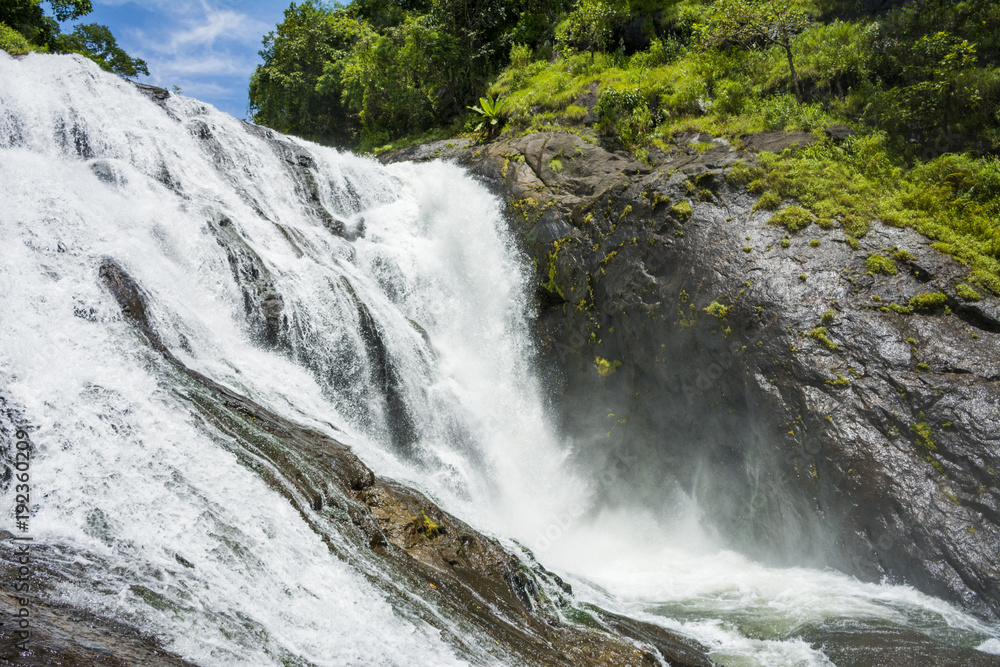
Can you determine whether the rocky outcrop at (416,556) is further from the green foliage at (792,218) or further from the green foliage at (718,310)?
the green foliage at (792,218)

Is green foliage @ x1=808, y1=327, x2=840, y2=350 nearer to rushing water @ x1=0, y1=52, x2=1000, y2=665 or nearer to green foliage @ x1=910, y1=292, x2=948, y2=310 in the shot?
green foliage @ x1=910, y1=292, x2=948, y2=310

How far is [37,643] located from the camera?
3490mm

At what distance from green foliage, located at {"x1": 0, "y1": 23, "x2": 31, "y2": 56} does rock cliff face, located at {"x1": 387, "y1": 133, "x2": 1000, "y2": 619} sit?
13.8 metres

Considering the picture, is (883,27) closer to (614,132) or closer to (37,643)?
(614,132)

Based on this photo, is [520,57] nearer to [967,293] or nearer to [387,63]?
[387,63]

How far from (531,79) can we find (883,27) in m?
10.7

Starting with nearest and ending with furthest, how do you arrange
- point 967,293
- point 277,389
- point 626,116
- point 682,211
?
point 967,293, point 277,389, point 682,211, point 626,116

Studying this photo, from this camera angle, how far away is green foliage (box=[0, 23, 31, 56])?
46.4ft

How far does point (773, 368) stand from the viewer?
9438 millimetres

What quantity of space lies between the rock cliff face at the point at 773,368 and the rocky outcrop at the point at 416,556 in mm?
3583

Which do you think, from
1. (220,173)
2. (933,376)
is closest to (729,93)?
(933,376)

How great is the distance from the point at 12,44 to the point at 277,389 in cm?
1332

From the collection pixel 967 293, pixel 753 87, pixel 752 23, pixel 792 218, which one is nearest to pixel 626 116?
pixel 753 87

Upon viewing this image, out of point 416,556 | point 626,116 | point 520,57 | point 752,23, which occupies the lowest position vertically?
point 416,556
